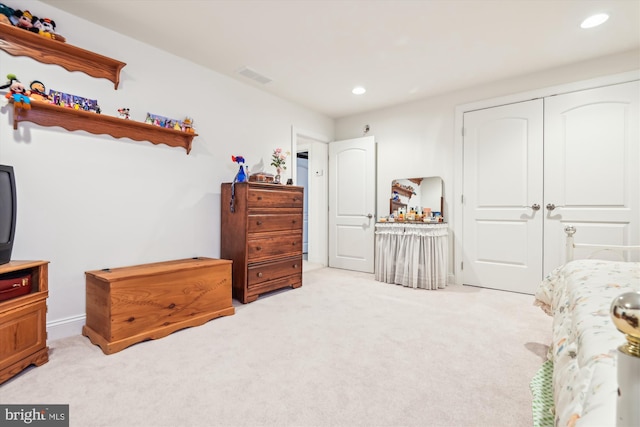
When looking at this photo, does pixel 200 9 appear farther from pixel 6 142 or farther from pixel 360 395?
pixel 360 395

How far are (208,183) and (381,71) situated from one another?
→ 2230 mm

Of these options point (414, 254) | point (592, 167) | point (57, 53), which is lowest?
point (414, 254)

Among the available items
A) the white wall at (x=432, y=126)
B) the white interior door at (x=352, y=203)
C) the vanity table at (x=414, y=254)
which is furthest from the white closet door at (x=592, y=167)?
the white interior door at (x=352, y=203)

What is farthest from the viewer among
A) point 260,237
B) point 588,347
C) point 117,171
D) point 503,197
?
point 503,197

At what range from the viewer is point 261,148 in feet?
12.5

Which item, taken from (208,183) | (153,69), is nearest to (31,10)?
(153,69)

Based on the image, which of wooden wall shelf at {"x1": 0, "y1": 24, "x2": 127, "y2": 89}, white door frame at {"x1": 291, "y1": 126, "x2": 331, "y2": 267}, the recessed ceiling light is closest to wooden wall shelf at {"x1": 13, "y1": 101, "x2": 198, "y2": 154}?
wooden wall shelf at {"x1": 0, "y1": 24, "x2": 127, "y2": 89}

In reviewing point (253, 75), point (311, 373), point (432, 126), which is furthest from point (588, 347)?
point (432, 126)

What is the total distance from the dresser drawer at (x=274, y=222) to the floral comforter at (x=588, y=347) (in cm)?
249

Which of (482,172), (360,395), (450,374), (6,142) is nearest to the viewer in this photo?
(360,395)

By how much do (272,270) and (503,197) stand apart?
2.82 m

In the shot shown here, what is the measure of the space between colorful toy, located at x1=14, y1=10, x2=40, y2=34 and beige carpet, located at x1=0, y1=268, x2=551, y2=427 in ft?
7.18

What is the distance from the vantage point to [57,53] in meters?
2.21

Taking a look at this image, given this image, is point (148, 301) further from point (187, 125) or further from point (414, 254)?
point (414, 254)
